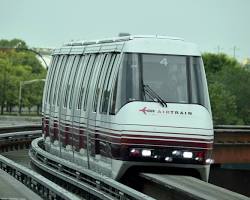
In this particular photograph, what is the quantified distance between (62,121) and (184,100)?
6.62 meters

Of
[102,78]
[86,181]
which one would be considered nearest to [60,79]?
[102,78]

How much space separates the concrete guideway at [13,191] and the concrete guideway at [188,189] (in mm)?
2582

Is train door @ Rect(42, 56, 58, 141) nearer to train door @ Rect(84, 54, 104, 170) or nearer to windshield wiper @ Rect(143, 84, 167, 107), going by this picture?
train door @ Rect(84, 54, 104, 170)

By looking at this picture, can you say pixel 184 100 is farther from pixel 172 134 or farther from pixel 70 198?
pixel 70 198


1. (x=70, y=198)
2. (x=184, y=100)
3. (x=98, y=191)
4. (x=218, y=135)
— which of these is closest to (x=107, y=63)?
(x=184, y=100)

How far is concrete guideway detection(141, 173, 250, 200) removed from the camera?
50.2 ft

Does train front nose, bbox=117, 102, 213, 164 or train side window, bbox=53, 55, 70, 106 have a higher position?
train side window, bbox=53, 55, 70, 106

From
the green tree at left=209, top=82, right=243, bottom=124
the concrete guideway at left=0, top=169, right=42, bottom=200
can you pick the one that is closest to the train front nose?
the concrete guideway at left=0, top=169, right=42, bottom=200

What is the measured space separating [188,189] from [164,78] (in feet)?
14.0

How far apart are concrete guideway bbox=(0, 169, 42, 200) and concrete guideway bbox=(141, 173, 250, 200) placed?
2582 millimetres

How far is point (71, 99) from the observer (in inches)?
981

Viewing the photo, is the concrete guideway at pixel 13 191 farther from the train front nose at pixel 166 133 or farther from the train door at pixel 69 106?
the train door at pixel 69 106

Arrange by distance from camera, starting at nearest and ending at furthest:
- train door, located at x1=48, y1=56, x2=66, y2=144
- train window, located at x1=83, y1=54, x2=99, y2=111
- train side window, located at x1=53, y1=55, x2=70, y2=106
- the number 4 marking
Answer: the number 4 marking → train window, located at x1=83, y1=54, x2=99, y2=111 → train side window, located at x1=53, y1=55, x2=70, y2=106 → train door, located at x1=48, y1=56, x2=66, y2=144

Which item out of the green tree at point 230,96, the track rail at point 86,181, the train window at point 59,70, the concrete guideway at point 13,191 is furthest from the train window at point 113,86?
the green tree at point 230,96
